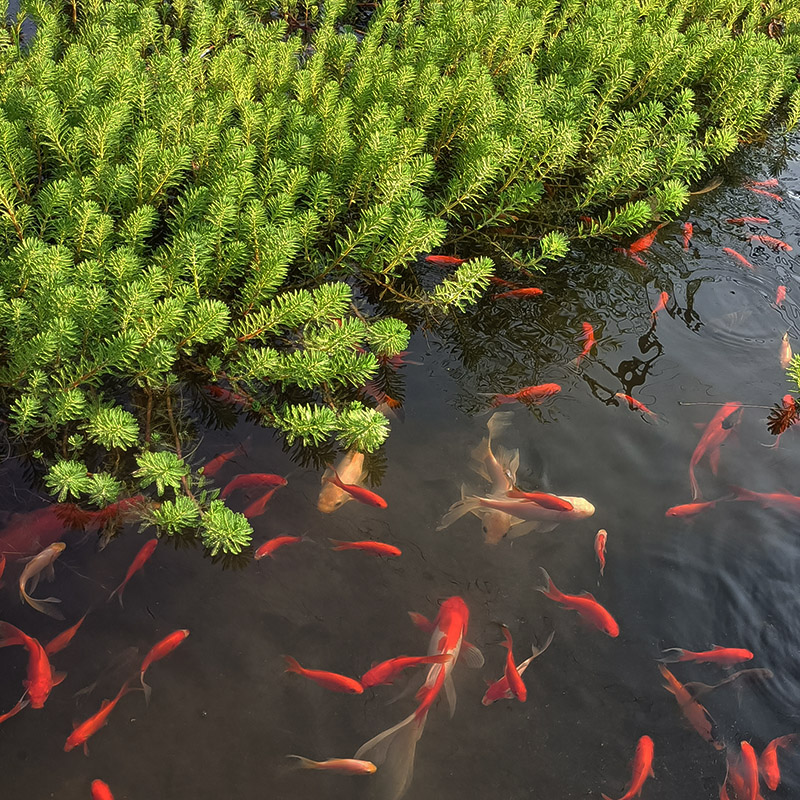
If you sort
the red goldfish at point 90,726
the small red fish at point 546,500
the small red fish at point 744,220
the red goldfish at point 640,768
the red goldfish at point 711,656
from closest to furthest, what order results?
the red goldfish at point 90,726
the red goldfish at point 640,768
the red goldfish at point 711,656
the small red fish at point 546,500
the small red fish at point 744,220

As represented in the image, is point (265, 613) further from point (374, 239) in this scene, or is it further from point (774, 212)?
point (774, 212)

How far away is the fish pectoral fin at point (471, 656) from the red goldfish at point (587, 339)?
1988 mm

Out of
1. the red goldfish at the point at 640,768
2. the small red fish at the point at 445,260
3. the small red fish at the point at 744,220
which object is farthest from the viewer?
the small red fish at the point at 744,220

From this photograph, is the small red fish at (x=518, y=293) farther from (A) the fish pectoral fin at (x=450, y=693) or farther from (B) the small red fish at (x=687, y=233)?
(A) the fish pectoral fin at (x=450, y=693)

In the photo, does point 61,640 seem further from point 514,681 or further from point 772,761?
point 772,761

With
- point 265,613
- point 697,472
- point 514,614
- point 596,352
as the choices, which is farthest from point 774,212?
point 265,613

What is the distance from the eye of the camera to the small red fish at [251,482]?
3.19 meters

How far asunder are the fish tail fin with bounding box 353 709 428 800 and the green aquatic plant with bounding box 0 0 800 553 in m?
0.97

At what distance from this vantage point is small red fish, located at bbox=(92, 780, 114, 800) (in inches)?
91.4

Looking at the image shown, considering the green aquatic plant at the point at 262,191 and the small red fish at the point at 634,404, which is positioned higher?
the green aquatic plant at the point at 262,191

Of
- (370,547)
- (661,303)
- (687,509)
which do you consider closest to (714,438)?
(687,509)

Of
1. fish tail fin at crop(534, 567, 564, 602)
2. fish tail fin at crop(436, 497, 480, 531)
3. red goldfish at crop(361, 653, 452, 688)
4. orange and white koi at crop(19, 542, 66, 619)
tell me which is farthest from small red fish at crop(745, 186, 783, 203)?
orange and white koi at crop(19, 542, 66, 619)

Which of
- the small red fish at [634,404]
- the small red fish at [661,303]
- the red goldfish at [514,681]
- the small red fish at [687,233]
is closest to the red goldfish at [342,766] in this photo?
the red goldfish at [514,681]

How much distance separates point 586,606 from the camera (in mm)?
3018
